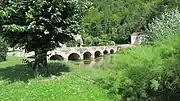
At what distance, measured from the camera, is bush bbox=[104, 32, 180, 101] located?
11.0 meters

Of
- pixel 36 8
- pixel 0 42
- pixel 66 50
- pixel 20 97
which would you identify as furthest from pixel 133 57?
pixel 66 50

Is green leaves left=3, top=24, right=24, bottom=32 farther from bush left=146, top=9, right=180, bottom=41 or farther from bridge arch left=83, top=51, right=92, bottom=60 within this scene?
bridge arch left=83, top=51, right=92, bottom=60

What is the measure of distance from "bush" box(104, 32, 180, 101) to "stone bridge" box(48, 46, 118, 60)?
4712 centimetres

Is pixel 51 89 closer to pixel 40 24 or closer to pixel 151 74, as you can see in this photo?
pixel 40 24

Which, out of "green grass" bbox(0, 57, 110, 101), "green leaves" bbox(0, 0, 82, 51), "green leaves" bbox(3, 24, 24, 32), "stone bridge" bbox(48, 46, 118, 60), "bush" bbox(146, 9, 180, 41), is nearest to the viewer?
"green grass" bbox(0, 57, 110, 101)

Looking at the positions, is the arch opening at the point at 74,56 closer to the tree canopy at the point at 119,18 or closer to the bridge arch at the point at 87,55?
the bridge arch at the point at 87,55

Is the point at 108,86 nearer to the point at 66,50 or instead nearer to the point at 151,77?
the point at 151,77

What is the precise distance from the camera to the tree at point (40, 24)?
16.4 meters

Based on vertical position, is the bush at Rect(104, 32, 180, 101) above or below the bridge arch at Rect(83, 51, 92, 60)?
below

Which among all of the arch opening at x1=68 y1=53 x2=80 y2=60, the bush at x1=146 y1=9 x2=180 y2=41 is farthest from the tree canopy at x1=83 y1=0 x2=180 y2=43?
the bush at x1=146 y1=9 x2=180 y2=41

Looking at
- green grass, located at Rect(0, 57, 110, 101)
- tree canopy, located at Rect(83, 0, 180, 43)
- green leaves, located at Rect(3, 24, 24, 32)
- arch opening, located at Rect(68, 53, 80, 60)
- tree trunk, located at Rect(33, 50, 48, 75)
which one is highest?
tree canopy, located at Rect(83, 0, 180, 43)

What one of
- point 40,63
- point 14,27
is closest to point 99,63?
point 40,63

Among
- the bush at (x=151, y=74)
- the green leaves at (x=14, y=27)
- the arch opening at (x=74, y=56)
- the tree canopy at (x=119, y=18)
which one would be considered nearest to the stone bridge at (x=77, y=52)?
the arch opening at (x=74, y=56)

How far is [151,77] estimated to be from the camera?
11227 millimetres
